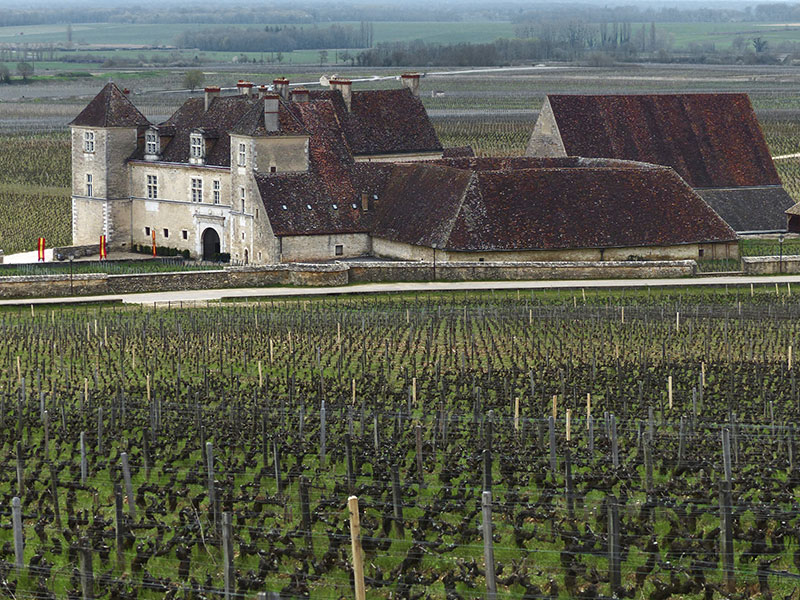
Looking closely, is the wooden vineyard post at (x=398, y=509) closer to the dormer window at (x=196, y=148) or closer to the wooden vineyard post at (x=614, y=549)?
the wooden vineyard post at (x=614, y=549)

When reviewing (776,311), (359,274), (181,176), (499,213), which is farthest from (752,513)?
(181,176)

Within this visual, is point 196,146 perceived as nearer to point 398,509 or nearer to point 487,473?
point 487,473

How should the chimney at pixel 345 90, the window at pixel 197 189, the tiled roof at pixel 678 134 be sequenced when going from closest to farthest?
1. the window at pixel 197 189
2. the chimney at pixel 345 90
3. the tiled roof at pixel 678 134

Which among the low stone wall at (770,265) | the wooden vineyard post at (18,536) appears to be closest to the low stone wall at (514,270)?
the low stone wall at (770,265)

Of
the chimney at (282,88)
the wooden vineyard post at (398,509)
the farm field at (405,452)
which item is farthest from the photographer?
the chimney at (282,88)

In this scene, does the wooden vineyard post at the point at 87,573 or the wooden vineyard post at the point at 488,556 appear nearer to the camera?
the wooden vineyard post at the point at 488,556
